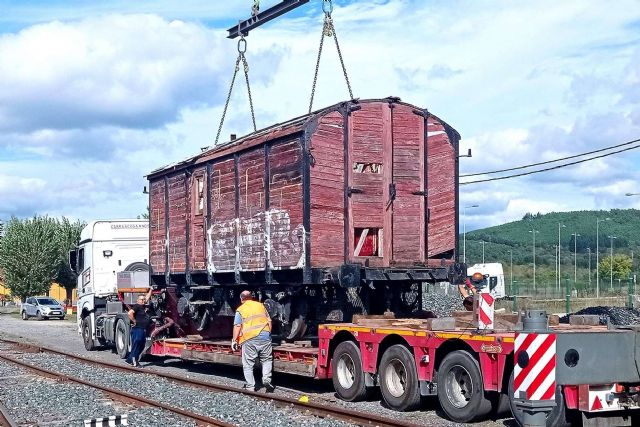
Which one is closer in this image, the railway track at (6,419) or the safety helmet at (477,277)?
the railway track at (6,419)

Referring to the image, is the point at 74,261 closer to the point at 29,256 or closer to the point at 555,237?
the point at 29,256

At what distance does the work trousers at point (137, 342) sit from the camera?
1878 centimetres

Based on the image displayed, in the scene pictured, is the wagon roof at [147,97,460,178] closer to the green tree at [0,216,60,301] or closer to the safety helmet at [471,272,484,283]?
the safety helmet at [471,272,484,283]

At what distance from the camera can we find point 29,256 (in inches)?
2299

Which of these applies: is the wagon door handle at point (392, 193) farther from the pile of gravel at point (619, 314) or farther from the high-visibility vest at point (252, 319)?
the pile of gravel at point (619, 314)

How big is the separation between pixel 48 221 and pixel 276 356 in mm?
49148

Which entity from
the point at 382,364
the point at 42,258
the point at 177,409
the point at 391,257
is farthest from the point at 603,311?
the point at 42,258

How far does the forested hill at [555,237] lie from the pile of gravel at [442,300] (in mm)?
94048

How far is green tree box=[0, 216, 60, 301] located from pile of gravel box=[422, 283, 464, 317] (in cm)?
2941

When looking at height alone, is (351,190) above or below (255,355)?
above

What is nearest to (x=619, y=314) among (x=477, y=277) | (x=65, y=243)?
(x=477, y=277)

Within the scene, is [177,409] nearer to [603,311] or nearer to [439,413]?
[439,413]

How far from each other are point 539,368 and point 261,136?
7820mm

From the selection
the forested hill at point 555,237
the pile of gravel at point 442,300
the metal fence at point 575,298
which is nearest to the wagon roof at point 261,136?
the pile of gravel at point 442,300
